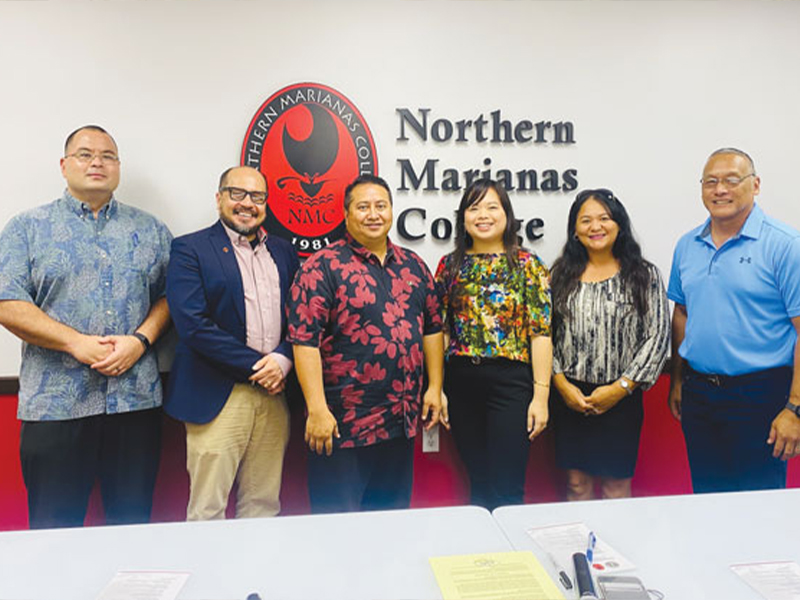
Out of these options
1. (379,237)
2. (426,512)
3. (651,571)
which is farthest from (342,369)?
(651,571)

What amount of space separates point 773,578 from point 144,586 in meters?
1.27

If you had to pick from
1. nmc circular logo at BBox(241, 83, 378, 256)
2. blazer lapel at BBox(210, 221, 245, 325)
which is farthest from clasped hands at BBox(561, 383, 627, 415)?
blazer lapel at BBox(210, 221, 245, 325)

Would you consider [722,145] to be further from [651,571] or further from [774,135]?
[651,571]

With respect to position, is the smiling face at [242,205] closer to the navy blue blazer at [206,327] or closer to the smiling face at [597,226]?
the navy blue blazer at [206,327]

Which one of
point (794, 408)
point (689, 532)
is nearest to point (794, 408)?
point (794, 408)

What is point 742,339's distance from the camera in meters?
2.13

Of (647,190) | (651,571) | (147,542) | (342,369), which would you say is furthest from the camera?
(647,190)

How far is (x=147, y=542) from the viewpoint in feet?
4.04

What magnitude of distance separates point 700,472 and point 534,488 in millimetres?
767

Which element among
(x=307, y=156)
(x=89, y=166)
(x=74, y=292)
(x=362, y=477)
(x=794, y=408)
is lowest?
(x=362, y=477)

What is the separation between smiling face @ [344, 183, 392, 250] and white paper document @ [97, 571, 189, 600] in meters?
1.33

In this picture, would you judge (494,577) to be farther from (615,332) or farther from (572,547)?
(615,332)

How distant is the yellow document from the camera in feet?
3.38

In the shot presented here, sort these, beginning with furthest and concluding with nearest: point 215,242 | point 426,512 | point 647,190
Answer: point 647,190 → point 215,242 → point 426,512
